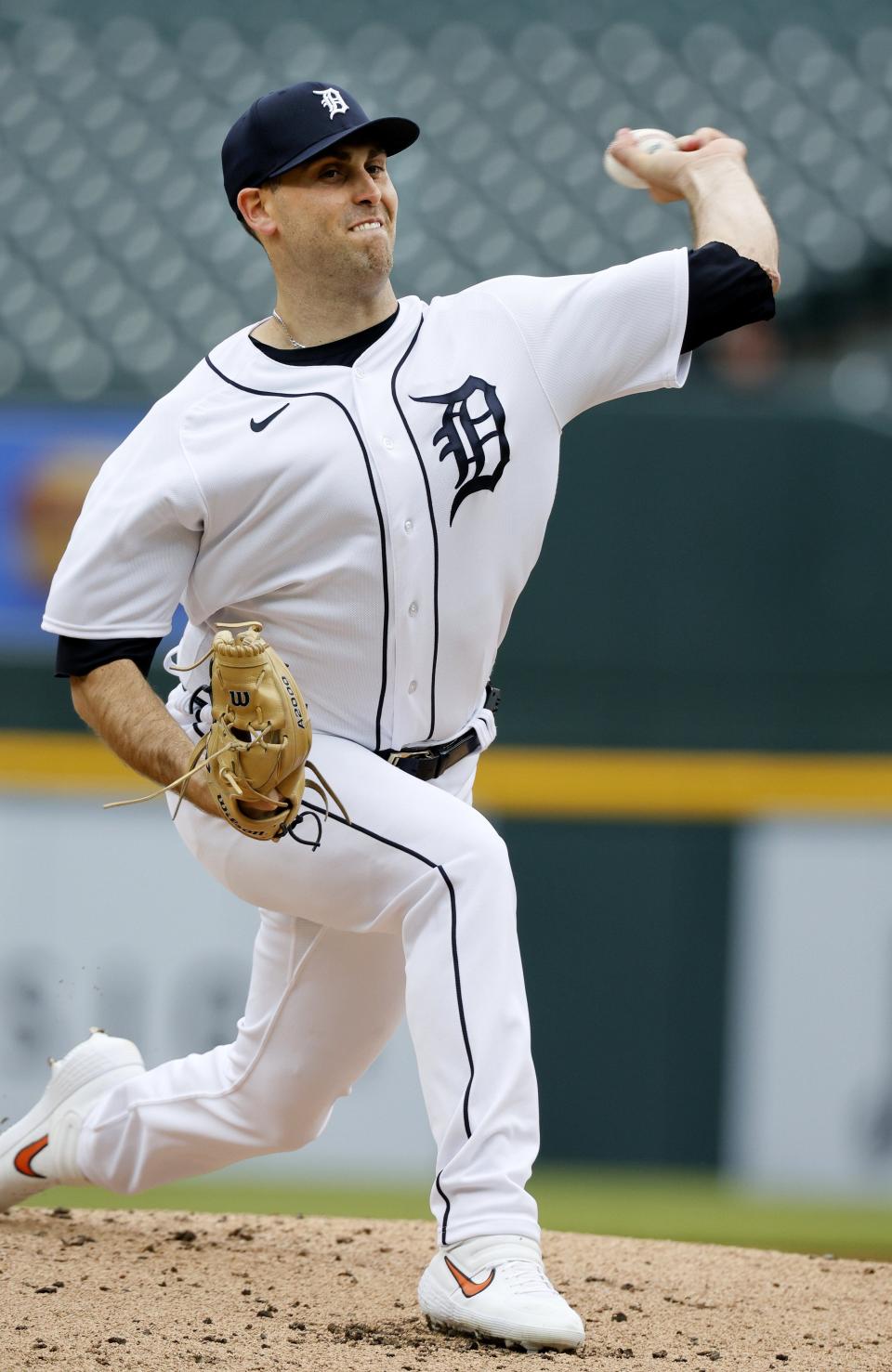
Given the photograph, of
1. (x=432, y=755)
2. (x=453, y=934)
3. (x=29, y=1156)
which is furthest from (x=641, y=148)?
(x=29, y=1156)

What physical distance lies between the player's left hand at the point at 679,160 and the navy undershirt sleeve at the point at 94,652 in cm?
110

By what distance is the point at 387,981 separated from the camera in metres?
2.66

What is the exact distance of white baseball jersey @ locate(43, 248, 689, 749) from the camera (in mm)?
2498

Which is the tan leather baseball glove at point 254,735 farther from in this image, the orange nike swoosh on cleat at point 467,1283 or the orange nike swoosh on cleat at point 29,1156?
the orange nike swoosh on cleat at point 29,1156

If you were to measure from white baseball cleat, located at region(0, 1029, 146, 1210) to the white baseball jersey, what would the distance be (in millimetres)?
708

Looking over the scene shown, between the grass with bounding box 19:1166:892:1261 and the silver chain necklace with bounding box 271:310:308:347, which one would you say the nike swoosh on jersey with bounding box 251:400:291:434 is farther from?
the grass with bounding box 19:1166:892:1261

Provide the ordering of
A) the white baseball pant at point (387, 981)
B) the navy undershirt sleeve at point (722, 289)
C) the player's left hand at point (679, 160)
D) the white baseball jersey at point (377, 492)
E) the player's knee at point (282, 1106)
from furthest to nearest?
the player's left hand at point (679, 160) < the player's knee at point (282, 1106) < the navy undershirt sleeve at point (722, 289) < the white baseball jersey at point (377, 492) < the white baseball pant at point (387, 981)

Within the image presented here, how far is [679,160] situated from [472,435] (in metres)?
Result: 0.64

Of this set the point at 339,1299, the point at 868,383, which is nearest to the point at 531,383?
the point at 339,1299

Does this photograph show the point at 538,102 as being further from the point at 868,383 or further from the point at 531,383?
the point at 531,383

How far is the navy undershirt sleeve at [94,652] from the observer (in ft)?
8.23

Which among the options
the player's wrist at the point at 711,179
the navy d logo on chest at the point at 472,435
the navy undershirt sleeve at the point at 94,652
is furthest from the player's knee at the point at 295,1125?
the player's wrist at the point at 711,179

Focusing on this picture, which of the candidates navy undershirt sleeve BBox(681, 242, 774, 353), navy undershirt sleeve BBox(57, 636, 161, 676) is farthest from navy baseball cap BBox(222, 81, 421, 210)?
navy undershirt sleeve BBox(57, 636, 161, 676)

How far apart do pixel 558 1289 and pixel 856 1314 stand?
460 millimetres
